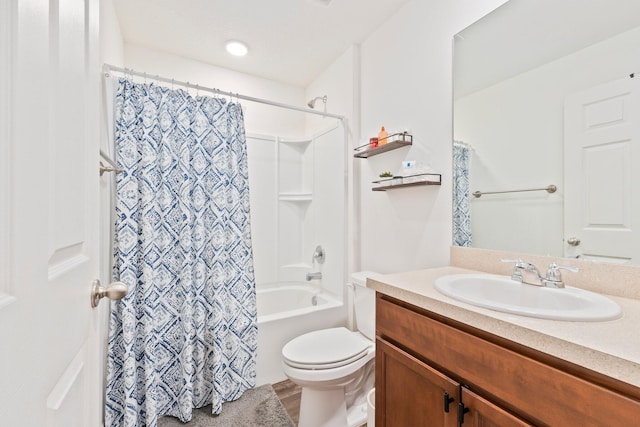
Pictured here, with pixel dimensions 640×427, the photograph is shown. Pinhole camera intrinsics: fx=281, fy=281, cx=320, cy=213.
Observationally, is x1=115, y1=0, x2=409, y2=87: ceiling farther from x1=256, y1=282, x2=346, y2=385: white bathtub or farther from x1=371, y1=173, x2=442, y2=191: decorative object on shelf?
x1=256, y1=282, x2=346, y2=385: white bathtub

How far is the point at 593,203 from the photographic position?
1.01 m

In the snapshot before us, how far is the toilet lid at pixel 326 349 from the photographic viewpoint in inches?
56.6

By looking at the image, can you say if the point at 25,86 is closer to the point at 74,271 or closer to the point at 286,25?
the point at 74,271

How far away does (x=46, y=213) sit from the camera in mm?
418

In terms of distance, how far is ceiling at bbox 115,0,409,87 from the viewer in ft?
5.87

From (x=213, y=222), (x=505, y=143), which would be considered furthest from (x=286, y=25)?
(x=505, y=143)

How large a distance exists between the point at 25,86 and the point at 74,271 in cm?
34

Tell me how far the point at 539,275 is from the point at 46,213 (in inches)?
52.8

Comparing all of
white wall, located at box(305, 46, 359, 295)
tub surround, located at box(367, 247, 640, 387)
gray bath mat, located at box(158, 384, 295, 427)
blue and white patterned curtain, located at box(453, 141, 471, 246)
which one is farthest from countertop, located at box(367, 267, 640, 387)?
white wall, located at box(305, 46, 359, 295)

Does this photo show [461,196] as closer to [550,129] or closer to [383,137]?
[550,129]

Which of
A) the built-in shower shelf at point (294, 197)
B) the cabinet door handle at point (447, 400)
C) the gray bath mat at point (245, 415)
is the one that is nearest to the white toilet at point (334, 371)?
the gray bath mat at point (245, 415)

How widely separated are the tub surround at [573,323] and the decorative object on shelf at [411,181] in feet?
1.58

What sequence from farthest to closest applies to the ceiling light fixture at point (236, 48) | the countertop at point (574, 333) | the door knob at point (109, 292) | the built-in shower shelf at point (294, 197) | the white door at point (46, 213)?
the built-in shower shelf at point (294, 197) < the ceiling light fixture at point (236, 48) < the door knob at point (109, 292) < the countertop at point (574, 333) < the white door at point (46, 213)

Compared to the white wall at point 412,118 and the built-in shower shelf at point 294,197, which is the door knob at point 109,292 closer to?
the white wall at point 412,118
